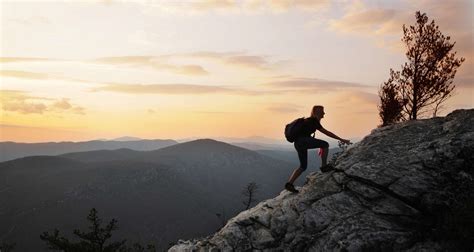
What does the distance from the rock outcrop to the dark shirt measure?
176cm

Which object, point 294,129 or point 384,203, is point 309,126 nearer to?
point 294,129

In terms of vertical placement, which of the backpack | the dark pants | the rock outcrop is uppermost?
the backpack

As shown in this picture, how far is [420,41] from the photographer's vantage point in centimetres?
2289

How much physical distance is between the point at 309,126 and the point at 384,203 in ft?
12.3

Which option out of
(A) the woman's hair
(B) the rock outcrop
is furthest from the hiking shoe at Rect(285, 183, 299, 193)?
(A) the woman's hair

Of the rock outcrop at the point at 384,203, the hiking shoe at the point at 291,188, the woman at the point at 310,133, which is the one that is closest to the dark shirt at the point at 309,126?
the woman at the point at 310,133

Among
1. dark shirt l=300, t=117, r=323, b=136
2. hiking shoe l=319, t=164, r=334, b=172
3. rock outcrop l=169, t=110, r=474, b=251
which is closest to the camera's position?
rock outcrop l=169, t=110, r=474, b=251

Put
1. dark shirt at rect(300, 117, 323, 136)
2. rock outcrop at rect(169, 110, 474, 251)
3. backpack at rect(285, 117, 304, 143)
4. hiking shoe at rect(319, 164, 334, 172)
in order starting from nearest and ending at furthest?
1. rock outcrop at rect(169, 110, 474, 251)
2. dark shirt at rect(300, 117, 323, 136)
3. backpack at rect(285, 117, 304, 143)
4. hiking shoe at rect(319, 164, 334, 172)

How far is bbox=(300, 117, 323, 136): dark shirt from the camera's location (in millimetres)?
14369

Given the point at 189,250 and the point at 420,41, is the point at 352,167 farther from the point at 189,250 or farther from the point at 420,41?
the point at 420,41

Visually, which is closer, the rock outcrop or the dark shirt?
the rock outcrop

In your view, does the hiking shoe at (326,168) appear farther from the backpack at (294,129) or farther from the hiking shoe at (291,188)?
the backpack at (294,129)

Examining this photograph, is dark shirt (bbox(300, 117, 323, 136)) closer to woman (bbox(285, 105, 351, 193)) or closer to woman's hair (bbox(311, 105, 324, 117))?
woman (bbox(285, 105, 351, 193))

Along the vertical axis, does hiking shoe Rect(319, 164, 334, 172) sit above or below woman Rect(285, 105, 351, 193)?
below
